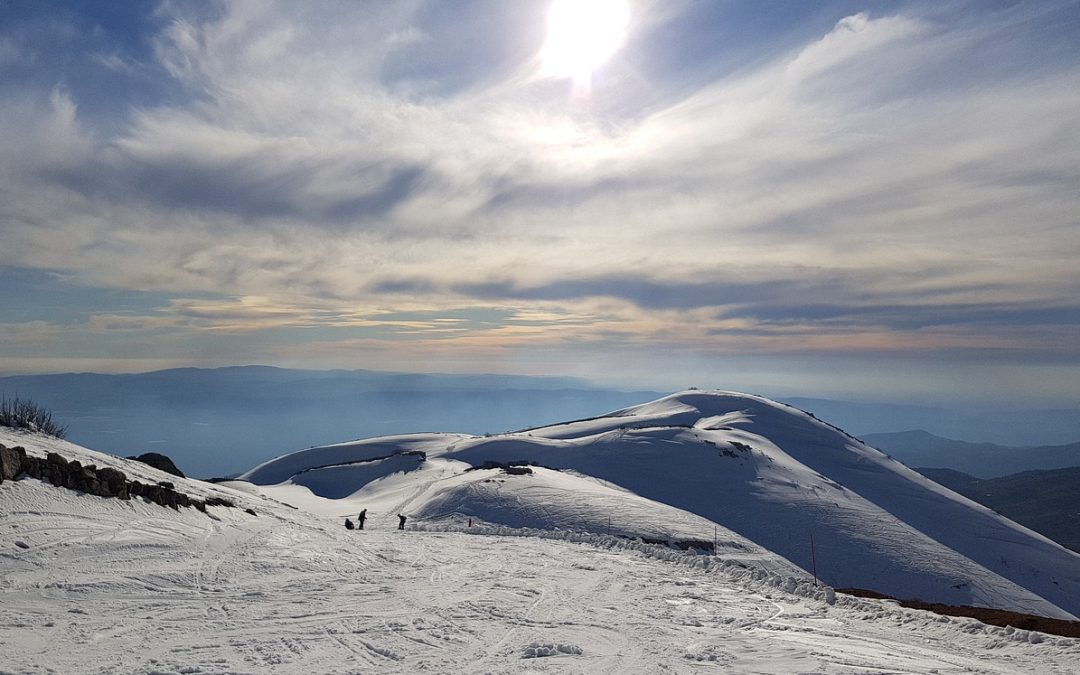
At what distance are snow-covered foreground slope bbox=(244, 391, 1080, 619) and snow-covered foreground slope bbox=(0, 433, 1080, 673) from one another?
1355 centimetres

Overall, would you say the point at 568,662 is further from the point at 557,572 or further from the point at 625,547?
the point at 625,547

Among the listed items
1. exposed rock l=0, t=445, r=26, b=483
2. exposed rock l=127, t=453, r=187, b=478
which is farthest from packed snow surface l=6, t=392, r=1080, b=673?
exposed rock l=127, t=453, r=187, b=478

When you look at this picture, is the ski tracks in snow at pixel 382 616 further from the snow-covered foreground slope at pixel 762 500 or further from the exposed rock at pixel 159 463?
the snow-covered foreground slope at pixel 762 500

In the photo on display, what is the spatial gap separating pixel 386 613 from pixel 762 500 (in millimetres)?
41116

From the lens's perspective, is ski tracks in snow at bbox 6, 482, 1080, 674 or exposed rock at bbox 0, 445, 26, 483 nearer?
ski tracks in snow at bbox 6, 482, 1080, 674

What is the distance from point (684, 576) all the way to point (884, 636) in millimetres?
6884

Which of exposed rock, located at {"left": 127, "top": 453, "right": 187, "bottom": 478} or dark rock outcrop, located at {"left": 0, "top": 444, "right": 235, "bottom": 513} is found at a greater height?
dark rock outcrop, located at {"left": 0, "top": 444, "right": 235, "bottom": 513}

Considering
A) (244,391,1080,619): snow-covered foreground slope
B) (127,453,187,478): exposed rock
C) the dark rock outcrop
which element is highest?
the dark rock outcrop

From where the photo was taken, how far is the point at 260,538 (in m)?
19.2

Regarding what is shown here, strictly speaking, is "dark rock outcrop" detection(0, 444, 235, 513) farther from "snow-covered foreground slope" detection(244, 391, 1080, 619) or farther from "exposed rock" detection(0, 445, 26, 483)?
"snow-covered foreground slope" detection(244, 391, 1080, 619)

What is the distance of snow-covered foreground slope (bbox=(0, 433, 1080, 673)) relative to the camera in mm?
9883

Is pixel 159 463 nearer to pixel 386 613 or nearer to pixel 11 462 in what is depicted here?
pixel 11 462

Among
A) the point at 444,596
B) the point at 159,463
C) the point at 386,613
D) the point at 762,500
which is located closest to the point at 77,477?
the point at 386,613

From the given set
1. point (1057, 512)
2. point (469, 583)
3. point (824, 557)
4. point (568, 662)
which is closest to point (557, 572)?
point (469, 583)
